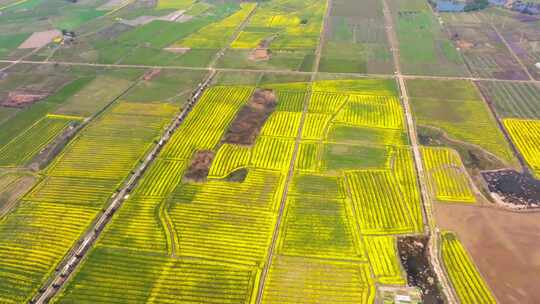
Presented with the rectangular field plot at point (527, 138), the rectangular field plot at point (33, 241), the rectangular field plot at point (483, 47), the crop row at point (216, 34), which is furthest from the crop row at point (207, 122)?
the rectangular field plot at point (483, 47)

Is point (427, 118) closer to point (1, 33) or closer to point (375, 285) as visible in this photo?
point (375, 285)

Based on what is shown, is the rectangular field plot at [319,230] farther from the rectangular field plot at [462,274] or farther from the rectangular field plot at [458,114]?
the rectangular field plot at [458,114]

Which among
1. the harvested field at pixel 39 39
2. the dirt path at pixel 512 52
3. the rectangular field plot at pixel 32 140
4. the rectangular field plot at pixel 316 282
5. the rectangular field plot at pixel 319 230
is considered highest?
the harvested field at pixel 39 39

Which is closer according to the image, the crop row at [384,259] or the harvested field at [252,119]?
the crop row at [384,259]

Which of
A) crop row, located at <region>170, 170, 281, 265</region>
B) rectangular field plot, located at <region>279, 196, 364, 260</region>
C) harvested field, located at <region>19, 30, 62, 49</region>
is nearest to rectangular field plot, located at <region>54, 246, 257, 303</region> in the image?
crop row, located at <region>170, 170, 281, 265</region>

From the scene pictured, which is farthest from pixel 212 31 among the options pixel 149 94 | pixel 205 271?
pixel 205 271

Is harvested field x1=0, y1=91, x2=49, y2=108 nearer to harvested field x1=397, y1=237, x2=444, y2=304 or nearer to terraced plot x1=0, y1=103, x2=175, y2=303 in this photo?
terraced plot x1=0, y1=103, x2=175, y2=303

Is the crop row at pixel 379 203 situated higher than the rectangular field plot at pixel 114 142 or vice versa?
the rectangular field plot at pixel 114 142
